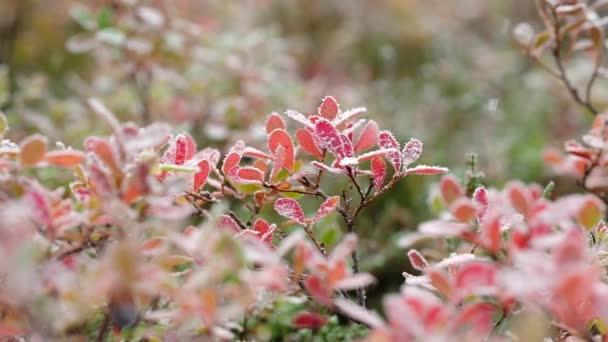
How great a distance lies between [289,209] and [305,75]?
2551 mm

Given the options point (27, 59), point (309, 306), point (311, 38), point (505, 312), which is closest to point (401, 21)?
point (311, 38)

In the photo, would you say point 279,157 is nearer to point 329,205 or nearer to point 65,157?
point 329,205

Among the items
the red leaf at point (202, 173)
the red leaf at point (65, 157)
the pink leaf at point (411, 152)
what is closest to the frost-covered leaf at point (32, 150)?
the red leaf at point (65, 157)

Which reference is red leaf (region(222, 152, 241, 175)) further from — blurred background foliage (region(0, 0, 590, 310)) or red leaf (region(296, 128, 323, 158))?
blurred background foliage (region(0, 0, 590, 310))

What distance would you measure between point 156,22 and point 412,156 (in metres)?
1.17

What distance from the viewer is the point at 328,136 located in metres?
0.82

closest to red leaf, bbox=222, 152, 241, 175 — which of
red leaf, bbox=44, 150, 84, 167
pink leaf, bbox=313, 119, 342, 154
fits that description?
pink leaf, bbox=313, 119, 342, 154

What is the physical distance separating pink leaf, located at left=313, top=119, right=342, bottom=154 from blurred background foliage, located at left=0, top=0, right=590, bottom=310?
0.32 metres

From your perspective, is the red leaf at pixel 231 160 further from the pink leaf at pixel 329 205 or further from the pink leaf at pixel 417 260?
the pink leaf at pixel 417 260

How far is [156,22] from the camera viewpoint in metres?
1.78

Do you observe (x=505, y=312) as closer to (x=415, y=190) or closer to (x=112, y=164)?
(x=112, y=164)

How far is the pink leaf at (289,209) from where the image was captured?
0.86m

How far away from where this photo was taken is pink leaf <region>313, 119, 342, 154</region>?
82 cm

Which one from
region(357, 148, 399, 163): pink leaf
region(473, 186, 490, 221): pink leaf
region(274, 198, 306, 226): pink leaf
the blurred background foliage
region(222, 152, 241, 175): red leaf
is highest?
region(357, 148, 399, 163): pink leaf
